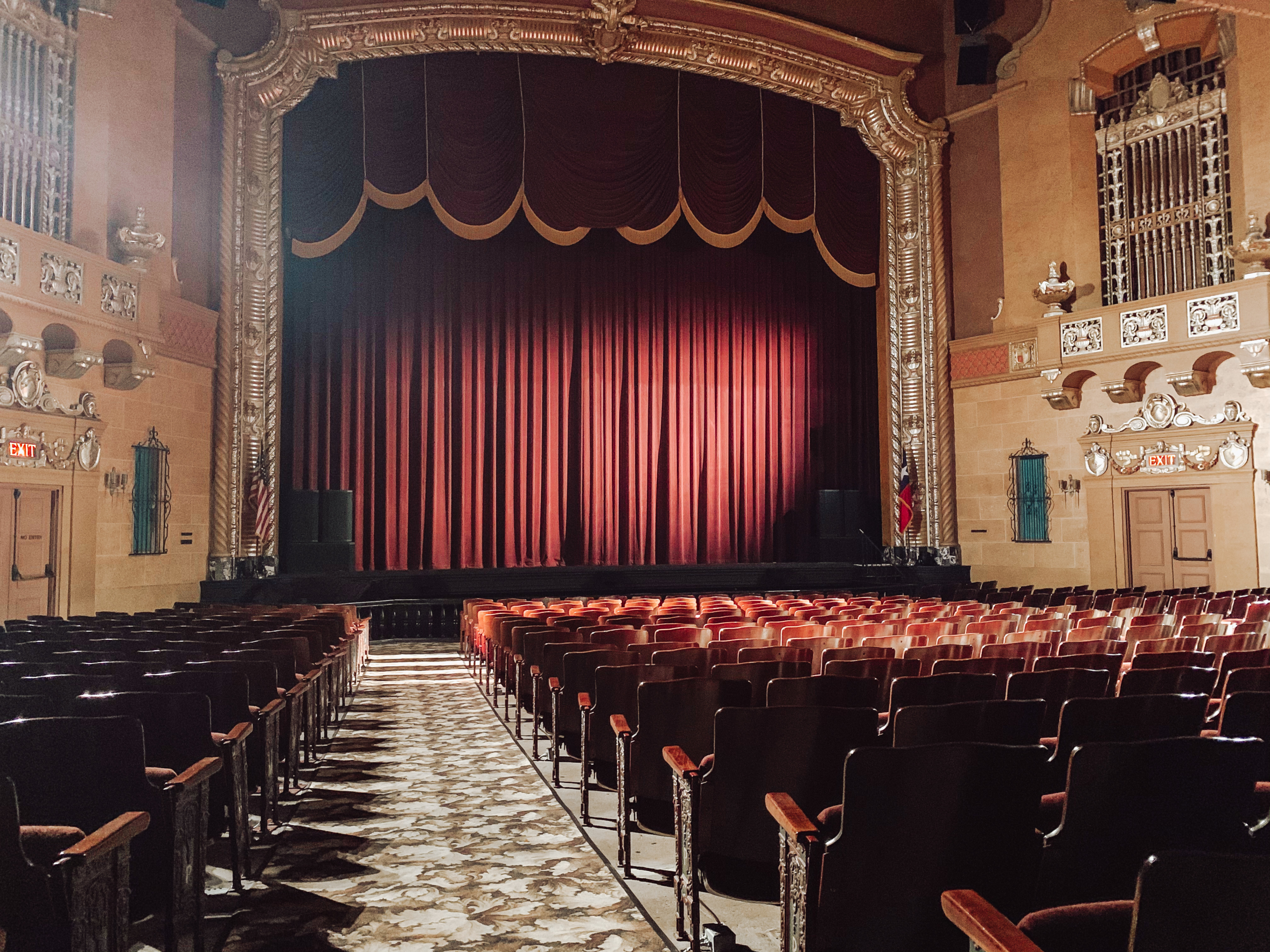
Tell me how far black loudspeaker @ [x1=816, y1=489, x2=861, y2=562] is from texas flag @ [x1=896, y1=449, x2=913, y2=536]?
0.80 meters

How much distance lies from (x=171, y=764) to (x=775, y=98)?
15004mm

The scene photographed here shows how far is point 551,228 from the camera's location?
1498 cm

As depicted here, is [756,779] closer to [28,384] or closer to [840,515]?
[28,384]

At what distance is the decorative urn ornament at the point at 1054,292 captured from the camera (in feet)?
45.0

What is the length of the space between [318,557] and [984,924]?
12871mm

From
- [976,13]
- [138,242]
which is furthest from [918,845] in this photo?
[976,13]

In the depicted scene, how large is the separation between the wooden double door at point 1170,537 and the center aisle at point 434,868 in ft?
35.1

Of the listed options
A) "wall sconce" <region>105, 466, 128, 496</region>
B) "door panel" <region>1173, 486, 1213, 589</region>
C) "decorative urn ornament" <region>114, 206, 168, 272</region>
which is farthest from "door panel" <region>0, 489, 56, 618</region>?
"door panel" <region>1173, 486, 1213, 589</region>

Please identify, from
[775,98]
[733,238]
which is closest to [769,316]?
[733,238]

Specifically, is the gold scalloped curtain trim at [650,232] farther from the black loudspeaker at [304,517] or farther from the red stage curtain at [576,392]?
the black loudspeaker at [304,517]

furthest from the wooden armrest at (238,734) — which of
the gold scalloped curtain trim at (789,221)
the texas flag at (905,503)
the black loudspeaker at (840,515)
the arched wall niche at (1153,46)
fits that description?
the arched wall niche at (1153,46)

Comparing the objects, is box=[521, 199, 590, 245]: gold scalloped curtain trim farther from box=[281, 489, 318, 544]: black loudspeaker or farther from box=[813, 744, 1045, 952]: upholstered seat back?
box=[813, 744, 1045, 952]: upholstered seat back

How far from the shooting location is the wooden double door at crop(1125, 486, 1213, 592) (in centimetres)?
1248

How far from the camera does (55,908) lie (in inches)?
82.0
